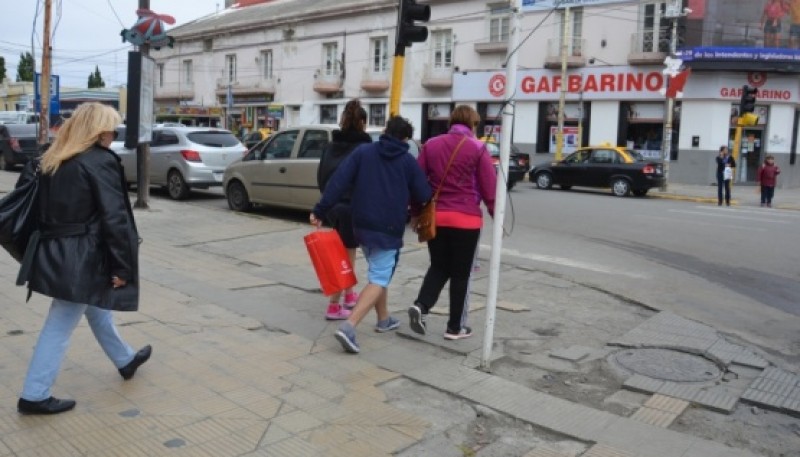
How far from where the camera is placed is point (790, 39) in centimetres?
2692

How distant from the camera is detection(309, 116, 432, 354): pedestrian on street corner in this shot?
5.22 m

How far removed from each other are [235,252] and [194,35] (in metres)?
41.7

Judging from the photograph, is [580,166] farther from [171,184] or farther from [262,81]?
[262,81]

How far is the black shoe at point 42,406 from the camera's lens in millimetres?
3930

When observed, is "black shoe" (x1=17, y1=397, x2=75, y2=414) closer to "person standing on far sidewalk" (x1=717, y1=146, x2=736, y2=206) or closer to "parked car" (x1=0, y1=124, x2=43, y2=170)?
"parked car" (x1=0, y1=124, x2=43, y2=170)

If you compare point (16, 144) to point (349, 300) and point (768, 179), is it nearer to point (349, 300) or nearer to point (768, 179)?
point (349, 300)

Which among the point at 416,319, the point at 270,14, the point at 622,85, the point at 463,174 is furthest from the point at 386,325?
the point at 270,14

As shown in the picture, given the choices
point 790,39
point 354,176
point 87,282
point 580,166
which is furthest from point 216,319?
point 790,39

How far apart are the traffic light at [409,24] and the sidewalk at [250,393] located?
330 centimetres

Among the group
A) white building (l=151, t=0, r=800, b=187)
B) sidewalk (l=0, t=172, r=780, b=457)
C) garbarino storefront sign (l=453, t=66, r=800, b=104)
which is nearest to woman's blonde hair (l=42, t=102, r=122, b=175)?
sidewalk (l=0, t=172, r=780, b=457)

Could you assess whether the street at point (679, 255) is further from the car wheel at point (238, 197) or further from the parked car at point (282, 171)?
the parked car at point (282, 171)

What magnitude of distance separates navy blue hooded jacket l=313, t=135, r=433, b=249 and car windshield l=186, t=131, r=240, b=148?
10.4 metres

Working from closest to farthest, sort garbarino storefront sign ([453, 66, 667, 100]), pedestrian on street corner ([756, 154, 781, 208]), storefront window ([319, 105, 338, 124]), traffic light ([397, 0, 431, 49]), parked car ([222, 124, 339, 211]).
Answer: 1. traffic light ([397, 0, 431, 49])
2. parked car ([222, 124, 339, 211])
3. pedestrian on street corner ([756, 154, 781, 208])
4. garbarino storefront sign ([453, 66, 667, 100])
5. storefront window ([319, 105, 338, 124])

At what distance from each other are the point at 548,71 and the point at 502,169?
27317 millimetres
